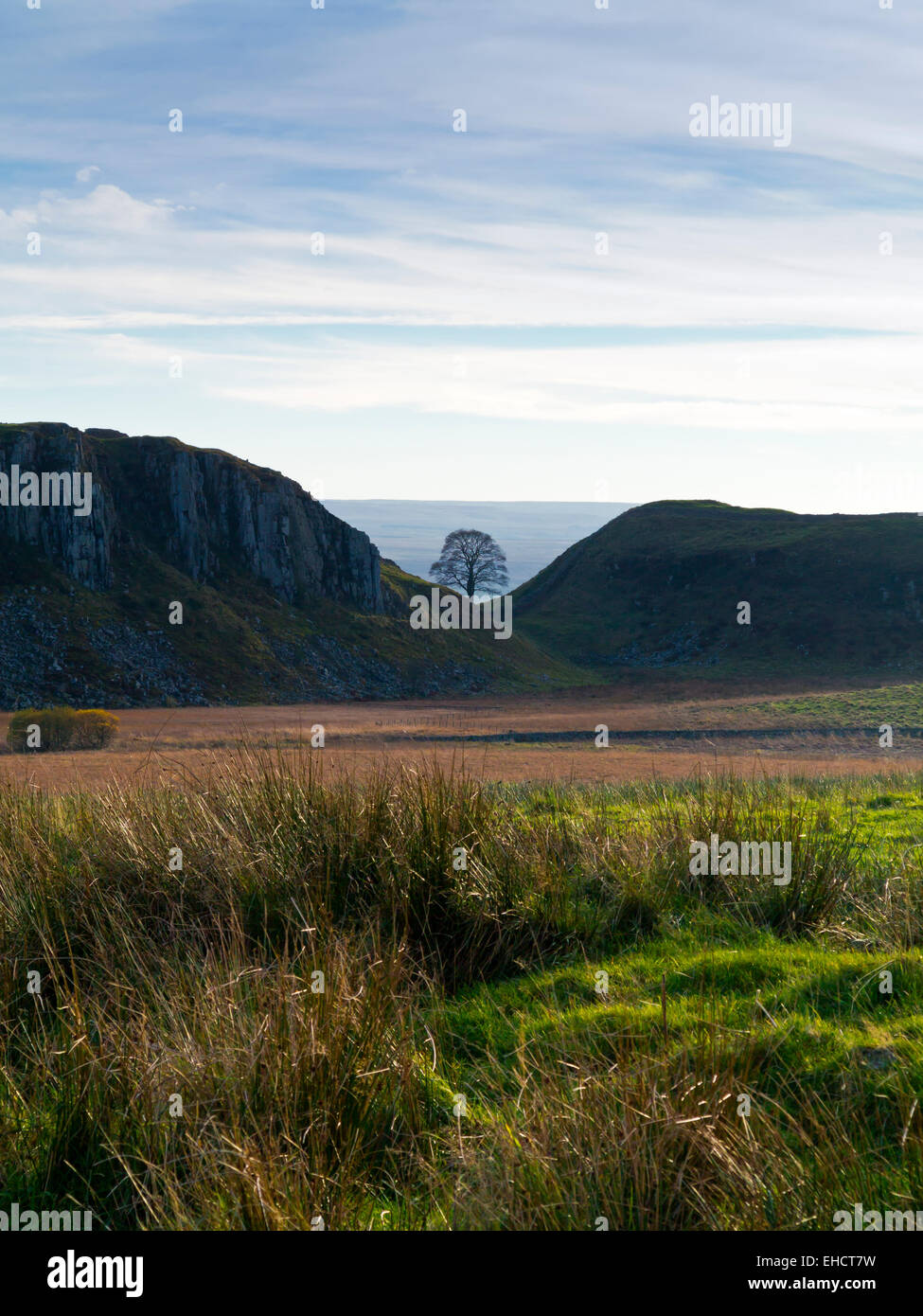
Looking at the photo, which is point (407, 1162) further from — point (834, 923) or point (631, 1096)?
point (834, 923)

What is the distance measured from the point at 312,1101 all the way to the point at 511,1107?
885mm

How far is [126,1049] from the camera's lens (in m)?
4.49

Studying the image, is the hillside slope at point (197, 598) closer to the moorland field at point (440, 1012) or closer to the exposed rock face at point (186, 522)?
the exposed rock face at point (186, 522)

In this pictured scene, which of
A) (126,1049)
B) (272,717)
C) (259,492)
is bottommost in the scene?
(272,717)

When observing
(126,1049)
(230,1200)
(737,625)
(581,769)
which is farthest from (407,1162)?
(737,625)

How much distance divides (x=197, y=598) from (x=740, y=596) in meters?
47.8

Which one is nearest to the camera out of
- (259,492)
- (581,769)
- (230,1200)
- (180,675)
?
(230,1200)

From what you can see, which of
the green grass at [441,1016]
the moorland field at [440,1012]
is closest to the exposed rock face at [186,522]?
the moorland field at [440,1012]

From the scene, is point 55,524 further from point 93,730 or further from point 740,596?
point 740,596

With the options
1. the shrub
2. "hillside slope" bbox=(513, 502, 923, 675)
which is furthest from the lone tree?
the shrub

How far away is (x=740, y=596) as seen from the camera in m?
83.8

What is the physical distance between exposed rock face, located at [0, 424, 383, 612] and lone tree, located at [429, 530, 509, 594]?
1026 cm

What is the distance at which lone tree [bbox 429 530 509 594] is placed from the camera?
86688 mm

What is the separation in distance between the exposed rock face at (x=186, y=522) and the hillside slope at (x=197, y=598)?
0.11 m
